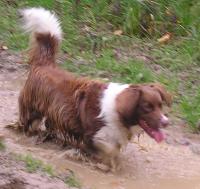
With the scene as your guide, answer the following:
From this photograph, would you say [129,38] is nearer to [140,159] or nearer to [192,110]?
[192,110]

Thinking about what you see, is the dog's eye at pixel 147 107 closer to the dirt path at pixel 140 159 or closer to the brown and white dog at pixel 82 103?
the brown and white dog at pixel 82 103

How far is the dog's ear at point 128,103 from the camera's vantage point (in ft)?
17.6

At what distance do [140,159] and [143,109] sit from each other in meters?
0.75

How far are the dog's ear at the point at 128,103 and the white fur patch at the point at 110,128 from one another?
0.18ft

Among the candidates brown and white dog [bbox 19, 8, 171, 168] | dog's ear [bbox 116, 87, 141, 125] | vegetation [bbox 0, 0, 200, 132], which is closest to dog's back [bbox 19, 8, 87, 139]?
brown and white dog [bbox 19, 8, 171, 168]

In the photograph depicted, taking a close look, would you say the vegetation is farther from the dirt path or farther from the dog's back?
the dog's back

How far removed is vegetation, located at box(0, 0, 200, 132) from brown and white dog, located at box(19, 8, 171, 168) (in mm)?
1690

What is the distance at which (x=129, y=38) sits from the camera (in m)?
8.78

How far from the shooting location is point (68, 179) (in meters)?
4.82

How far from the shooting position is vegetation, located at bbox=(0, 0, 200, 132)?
7840 mm

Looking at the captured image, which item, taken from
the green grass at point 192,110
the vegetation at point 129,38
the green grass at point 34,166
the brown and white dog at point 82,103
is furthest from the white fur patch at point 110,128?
the vegetation at point 129,38

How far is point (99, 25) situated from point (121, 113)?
12.5 feet

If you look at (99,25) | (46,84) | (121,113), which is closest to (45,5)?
(99,25)

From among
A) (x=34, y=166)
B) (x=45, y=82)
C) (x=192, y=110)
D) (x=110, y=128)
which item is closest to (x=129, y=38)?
(x=192, y=110)
